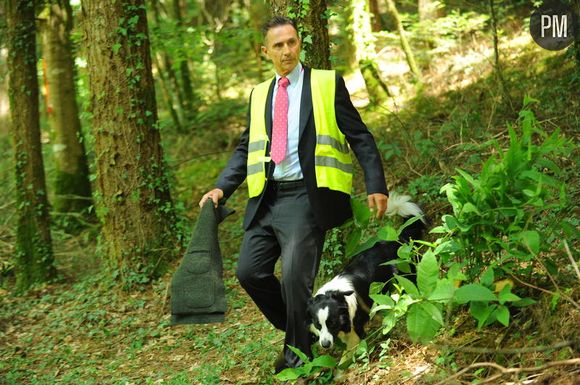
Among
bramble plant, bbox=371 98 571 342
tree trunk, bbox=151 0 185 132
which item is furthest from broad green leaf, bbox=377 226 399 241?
tree trunk, bbox=151 0 185 132

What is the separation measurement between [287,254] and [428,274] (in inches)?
45.0

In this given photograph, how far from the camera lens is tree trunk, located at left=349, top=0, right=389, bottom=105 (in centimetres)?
1217

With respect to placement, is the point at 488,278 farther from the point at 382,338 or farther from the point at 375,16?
the point at 375,16

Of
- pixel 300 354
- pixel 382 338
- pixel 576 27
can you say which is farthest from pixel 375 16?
pixel 300 354

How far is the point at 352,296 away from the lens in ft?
16.4

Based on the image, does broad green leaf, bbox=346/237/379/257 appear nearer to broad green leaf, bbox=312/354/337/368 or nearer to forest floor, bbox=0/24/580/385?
forest floor, bbox=0/24/580/385

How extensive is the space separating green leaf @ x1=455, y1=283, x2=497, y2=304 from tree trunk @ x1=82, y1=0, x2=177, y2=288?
5.48 metres

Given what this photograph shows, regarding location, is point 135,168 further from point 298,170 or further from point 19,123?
point 298,170

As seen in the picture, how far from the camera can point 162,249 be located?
855cm

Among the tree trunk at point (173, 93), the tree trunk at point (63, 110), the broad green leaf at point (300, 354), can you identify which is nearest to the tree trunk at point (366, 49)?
the tree trunk at point (63, 110)

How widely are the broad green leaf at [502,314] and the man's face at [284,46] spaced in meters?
2.21

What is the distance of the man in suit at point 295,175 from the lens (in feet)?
15.3

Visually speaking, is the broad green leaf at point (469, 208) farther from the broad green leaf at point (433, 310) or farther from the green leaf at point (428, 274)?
the broad green leaf at point (433, 310)

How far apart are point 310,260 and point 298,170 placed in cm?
63
